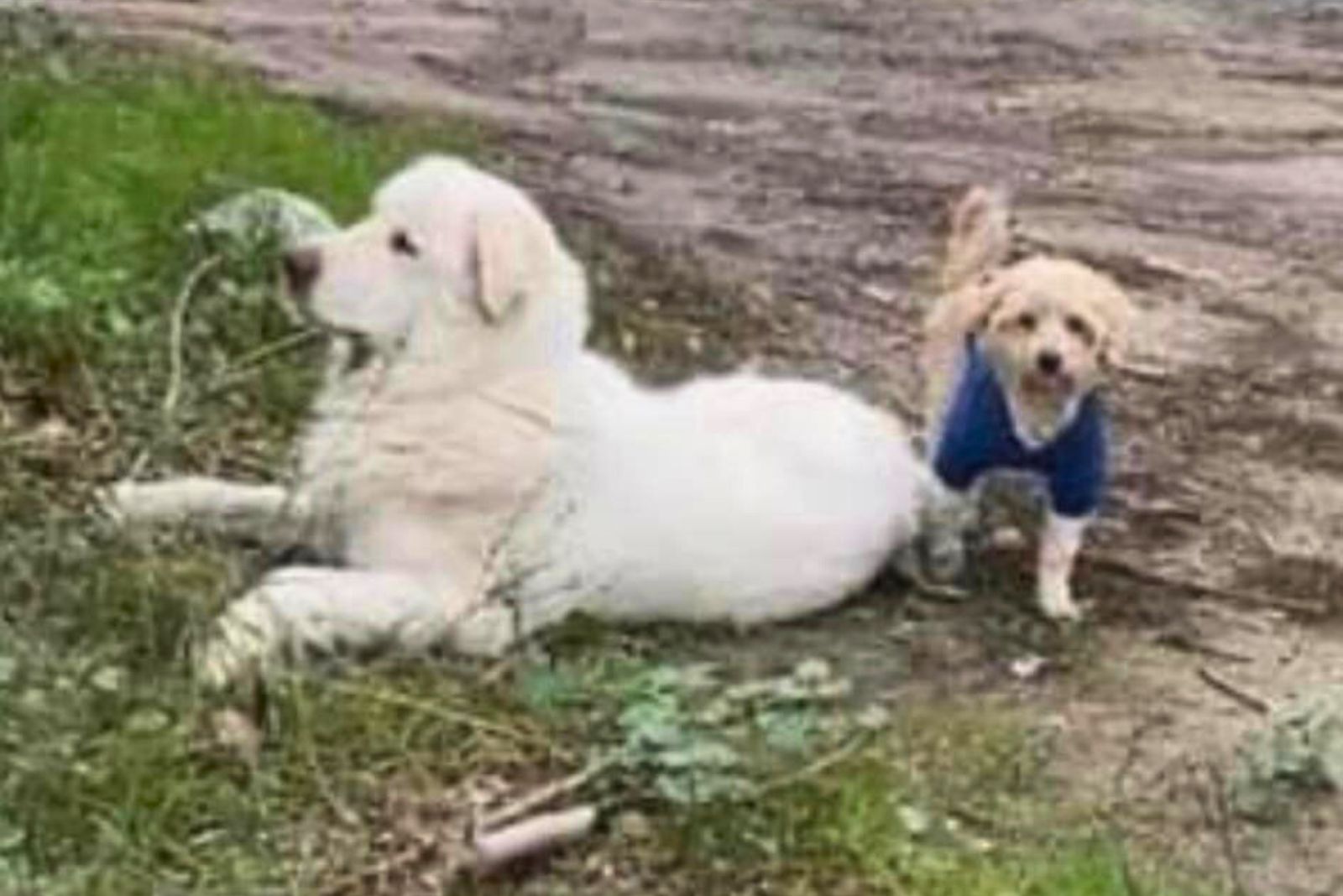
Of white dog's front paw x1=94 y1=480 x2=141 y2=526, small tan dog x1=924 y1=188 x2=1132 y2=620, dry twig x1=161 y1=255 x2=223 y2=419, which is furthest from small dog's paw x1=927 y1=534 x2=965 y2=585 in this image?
white dog's front paw x1=94 y1=480 x2=141 y2=526

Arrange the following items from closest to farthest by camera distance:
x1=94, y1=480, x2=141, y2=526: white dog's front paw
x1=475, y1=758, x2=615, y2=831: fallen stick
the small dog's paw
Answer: x1=475, y1=758, x2=615, y2=831: fallen stick → x1=94, y1=480, x2=141, y2=526: white dog's front paw → the small dog's paw

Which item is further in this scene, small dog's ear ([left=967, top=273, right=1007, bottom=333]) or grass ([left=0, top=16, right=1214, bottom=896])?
small dog's ear ([left=967, top=273, right=1007, bottom=333])

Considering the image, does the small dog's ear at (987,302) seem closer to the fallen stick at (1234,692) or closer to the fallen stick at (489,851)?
the fallen stick at (1234,692)

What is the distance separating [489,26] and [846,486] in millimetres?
7743

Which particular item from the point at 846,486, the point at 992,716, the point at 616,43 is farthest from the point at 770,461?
the point at 616,43

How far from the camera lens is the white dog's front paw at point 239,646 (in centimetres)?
648

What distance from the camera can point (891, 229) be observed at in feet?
38.1

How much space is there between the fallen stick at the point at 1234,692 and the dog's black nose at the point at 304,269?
1.63 m

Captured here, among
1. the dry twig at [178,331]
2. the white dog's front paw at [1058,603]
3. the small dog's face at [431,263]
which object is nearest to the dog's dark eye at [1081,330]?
the white dog's front paw at [1058,603]

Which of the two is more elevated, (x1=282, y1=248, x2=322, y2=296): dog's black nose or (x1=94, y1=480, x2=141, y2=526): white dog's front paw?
(x1=282, y1=248, x2=322, y2=296): dog's black nose

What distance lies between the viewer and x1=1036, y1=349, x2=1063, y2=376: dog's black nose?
25.0ft

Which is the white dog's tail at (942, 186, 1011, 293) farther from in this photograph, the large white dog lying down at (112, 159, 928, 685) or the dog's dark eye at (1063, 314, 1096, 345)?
the large white dog lying down at (112, 159, 928, 685)

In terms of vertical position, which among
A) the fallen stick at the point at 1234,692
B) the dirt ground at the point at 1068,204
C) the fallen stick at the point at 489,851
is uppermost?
the fallen stick at the point at 489,851

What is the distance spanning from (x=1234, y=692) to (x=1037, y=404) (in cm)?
71
